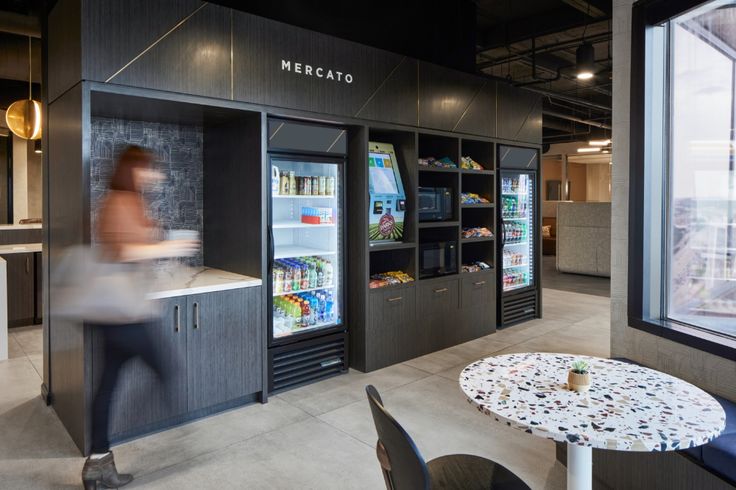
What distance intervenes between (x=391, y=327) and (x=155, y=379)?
2172 mm

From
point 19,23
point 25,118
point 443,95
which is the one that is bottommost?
point 25,118

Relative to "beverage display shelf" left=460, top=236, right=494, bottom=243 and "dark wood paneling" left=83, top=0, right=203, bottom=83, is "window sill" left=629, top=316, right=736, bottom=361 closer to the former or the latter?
"beverage display shelf" left=460, top=236, right=494, bottom=243

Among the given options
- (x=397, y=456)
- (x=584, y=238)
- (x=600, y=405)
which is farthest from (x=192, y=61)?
(x=584, y=238)

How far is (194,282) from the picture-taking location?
3.73 m

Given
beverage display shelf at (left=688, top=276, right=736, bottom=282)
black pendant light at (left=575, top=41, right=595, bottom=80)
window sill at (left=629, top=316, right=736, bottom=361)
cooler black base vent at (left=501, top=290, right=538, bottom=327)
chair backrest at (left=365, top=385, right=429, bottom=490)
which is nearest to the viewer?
chair backrest at (left=365, top=385, right=429, bottom=490)

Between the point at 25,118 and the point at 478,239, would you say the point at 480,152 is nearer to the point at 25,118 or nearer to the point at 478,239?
the point at 478,239

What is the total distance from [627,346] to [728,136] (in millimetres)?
1406

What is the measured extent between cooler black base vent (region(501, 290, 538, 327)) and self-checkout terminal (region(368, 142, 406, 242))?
2084 millimetres

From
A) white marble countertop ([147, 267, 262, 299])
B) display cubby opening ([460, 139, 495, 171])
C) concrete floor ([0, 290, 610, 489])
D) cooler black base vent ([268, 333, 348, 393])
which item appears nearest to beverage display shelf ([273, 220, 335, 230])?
white marble countertop ([147, 267, 262, 299])

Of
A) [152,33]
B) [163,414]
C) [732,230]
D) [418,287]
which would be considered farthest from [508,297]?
[152,33]

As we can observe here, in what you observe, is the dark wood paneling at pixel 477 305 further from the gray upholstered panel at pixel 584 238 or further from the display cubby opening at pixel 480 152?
the gray upholstered panel at pixel 584 238

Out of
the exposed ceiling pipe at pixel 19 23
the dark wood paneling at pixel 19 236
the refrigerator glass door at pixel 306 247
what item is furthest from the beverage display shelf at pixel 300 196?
the dark wood paneling at pixel 19 236

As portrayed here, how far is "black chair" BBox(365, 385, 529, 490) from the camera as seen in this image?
1475mm

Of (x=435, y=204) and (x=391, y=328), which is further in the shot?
(x=435, y=204)
